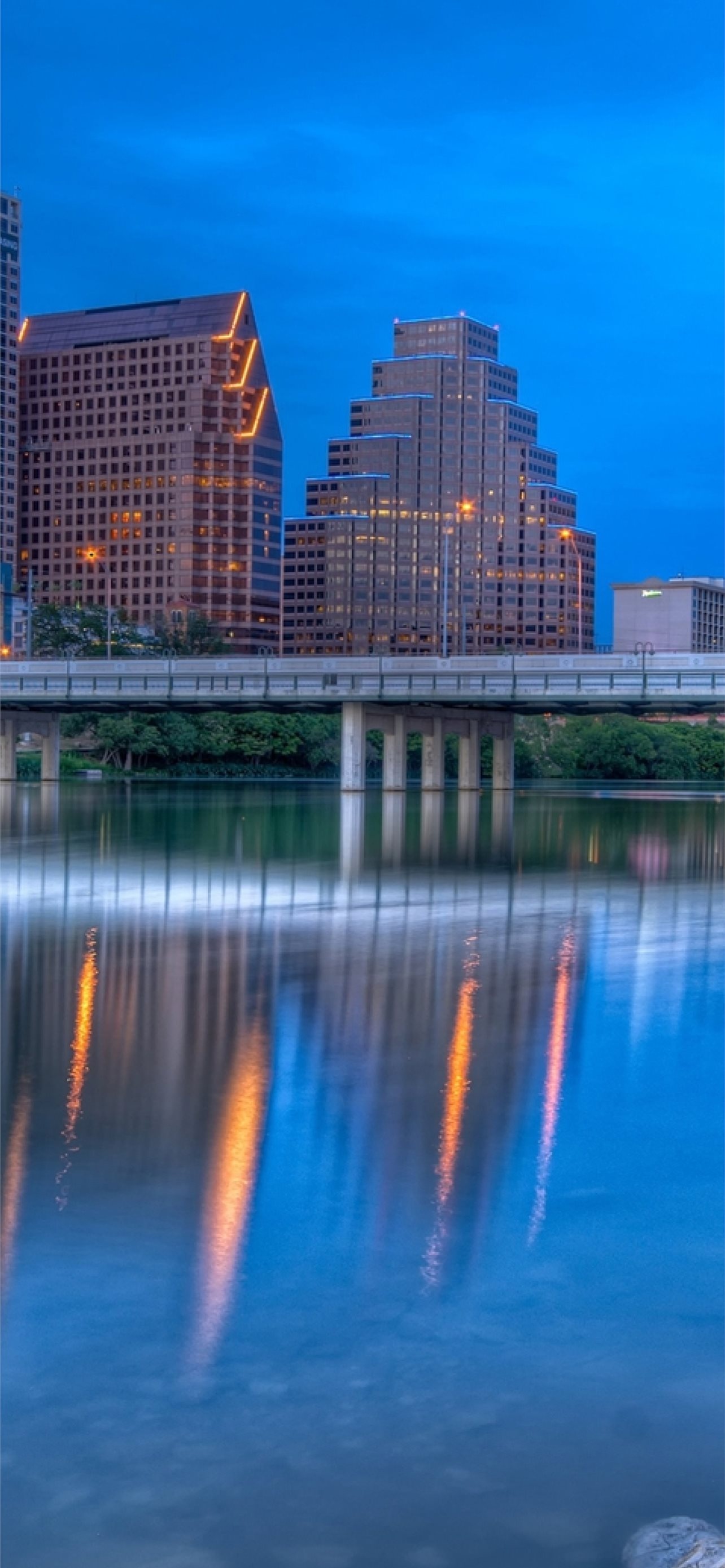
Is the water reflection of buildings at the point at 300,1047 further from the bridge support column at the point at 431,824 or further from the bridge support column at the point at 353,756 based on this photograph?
the bridge support column at the point at 353,756

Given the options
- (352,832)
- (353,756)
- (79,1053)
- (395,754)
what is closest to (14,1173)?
(79,1053)

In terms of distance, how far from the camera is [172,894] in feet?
96.3

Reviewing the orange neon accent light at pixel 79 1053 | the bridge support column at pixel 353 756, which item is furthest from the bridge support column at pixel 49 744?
the orange neon accent light at pixel 79 1053

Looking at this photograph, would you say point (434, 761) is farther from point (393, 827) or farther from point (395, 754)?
point (393, 827)

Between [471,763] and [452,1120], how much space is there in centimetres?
7527

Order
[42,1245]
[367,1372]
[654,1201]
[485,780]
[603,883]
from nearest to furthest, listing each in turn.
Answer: [367,1372] → [42,1245] → [654,1201] → [603,883] → [485,780]

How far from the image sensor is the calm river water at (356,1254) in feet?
22.5

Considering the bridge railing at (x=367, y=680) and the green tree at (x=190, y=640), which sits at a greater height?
the green tree at (x=190, y=640)

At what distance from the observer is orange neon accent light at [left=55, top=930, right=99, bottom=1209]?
11.3m

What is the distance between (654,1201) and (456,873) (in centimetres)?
2482

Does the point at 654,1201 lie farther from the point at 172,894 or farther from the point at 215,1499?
the point at 172,894

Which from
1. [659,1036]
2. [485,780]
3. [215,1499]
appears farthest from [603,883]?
[485,780]

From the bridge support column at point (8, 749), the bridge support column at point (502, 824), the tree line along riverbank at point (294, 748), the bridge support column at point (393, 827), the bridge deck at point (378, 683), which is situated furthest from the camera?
the tree line along riverbank at point (294, 748)

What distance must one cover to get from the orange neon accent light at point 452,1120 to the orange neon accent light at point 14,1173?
7.74ft
